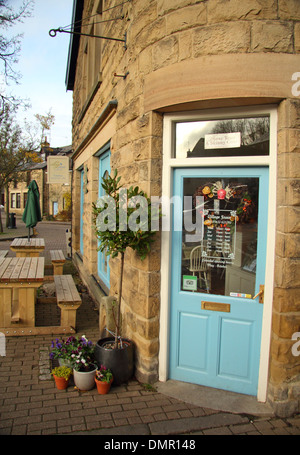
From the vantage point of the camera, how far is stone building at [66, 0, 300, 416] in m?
3.53

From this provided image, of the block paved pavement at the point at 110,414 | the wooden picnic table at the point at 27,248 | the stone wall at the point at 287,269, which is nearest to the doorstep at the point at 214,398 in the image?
the block paved pavement at the point at 110,414

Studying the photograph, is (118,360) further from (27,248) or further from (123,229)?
(27,248)

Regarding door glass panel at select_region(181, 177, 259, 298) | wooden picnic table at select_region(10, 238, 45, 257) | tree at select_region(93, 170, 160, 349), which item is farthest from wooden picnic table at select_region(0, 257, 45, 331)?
wooden picnic table at select_region(10, 238, 45, 257)

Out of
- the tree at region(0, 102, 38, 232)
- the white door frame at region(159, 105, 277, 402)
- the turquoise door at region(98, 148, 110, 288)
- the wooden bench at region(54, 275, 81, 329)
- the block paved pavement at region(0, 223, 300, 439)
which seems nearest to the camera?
the block paved pavement at region(0, 223, 300, 439)

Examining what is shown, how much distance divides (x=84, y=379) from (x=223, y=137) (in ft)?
9.45

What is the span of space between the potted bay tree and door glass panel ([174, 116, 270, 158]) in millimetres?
727

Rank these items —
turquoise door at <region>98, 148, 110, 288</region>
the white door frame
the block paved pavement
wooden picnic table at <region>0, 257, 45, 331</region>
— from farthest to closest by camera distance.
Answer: turquoise door at <region>98, 148, 110, 288</region> < wooden picnic table at <region>0, 257, 45, 331</region> < the white door frame < the block paved pavement

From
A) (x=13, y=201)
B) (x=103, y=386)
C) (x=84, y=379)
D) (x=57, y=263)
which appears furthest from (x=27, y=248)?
(x=13, y=201)

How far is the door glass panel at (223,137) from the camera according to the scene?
3.78 m

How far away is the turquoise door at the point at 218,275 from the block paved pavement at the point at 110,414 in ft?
1.57

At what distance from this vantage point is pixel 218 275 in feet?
13.4

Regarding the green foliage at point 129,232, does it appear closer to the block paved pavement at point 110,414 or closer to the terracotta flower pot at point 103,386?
the terracotta flower pot at point 103,386

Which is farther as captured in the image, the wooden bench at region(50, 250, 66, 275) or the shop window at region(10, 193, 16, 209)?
the shop window at region(10, 193, 16, 209)

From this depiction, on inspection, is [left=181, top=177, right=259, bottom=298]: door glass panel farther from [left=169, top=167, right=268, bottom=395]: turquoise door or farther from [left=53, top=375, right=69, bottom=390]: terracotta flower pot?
[left=53, top=375, right=69, bottom=390]: terracotta flower pot
